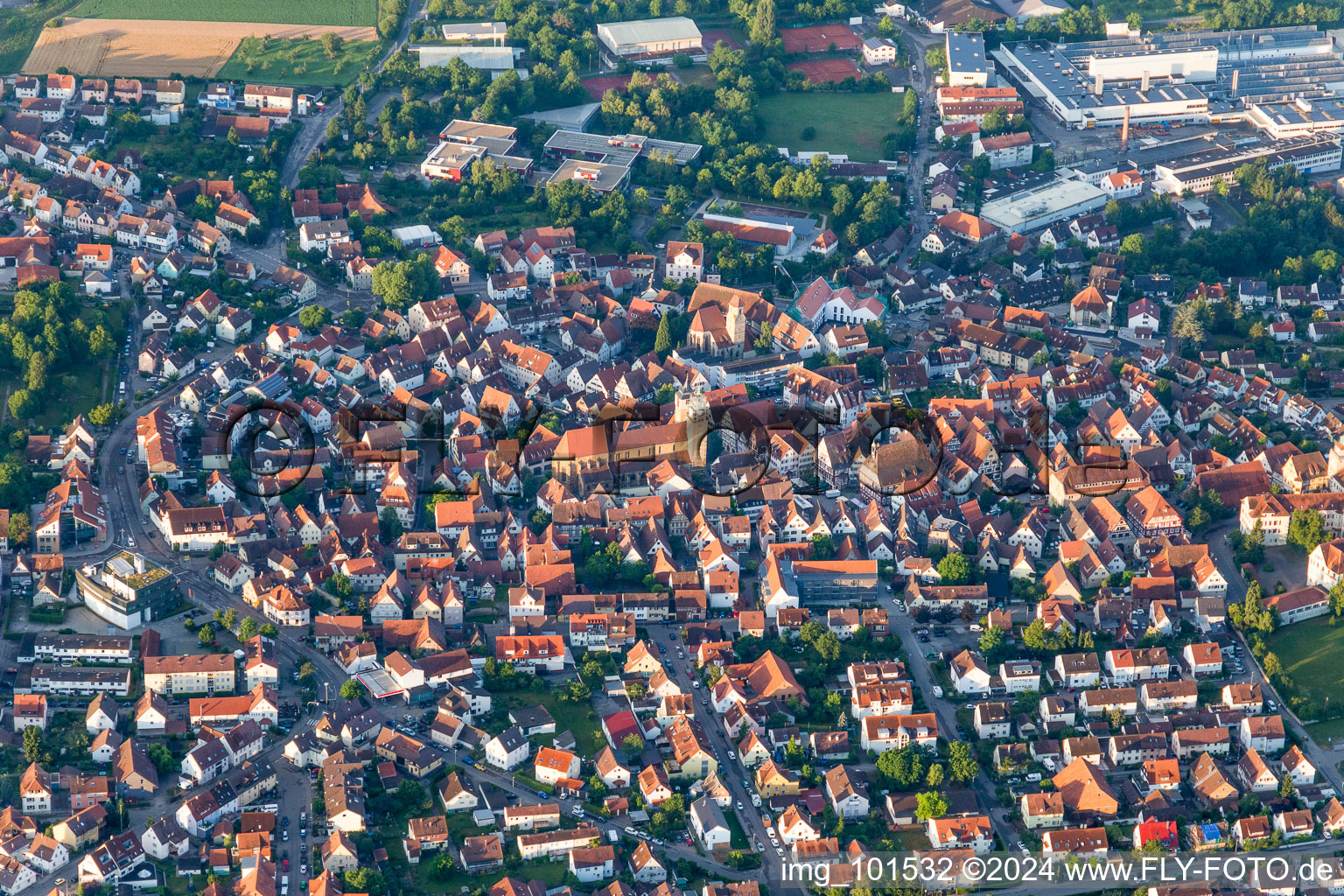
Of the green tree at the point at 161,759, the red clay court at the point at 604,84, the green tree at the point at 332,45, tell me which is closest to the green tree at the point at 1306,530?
the green tree at the point at 161,759

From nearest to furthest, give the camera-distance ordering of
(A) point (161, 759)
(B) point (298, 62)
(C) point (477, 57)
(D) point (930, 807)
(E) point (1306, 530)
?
(D) point (930, 807) → (A) point (161, 759) → (E) point (1306, 530) → (C) point (477, 57) → (B) point (298, 62)

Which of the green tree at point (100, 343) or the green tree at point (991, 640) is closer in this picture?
the green tree at point (991, 640)

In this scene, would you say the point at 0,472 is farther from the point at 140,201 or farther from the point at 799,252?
the point at 799,252

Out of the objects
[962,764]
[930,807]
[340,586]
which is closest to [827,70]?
[340,586]

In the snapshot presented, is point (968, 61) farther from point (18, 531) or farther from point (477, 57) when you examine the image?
point (18, 531)

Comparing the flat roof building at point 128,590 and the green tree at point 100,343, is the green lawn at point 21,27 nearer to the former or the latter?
the green tree at point 100,343

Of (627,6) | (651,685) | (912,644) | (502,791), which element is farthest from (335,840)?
(627,6)
